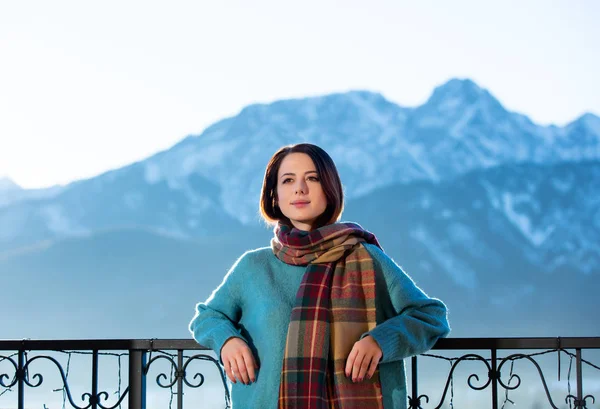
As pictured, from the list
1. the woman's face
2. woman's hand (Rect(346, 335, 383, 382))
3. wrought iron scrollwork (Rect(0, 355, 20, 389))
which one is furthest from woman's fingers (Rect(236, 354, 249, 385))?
wrought iron scrollwork (Rect(0, 355, 20, 389))

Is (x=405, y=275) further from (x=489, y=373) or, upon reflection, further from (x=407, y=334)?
(x=489, y=373)

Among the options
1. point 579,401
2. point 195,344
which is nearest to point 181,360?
point 195,344

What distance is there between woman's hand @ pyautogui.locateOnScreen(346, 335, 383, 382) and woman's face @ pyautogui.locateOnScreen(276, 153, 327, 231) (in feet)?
1.11

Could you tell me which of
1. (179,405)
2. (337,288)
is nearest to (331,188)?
(337,288)

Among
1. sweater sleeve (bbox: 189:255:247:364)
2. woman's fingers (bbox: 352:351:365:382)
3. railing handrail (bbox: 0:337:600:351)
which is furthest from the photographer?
railing handrail (bbox: 0:337:600:351)

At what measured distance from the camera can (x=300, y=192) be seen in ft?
5.80

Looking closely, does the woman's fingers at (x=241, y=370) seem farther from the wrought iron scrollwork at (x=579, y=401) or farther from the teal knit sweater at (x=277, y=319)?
the wrought iron scrollwork at (x=579, y=401)

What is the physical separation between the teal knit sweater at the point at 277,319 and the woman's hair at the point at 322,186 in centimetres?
12

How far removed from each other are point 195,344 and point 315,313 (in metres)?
0.62

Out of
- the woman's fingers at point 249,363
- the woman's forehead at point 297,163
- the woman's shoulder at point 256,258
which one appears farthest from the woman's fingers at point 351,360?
the woman's forehead at point 297,163

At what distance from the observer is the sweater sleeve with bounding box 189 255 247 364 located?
1.70 metres

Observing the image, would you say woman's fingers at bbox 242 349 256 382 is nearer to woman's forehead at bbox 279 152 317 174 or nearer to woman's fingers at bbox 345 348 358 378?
woman's fingers at bbox 345 348 358 378

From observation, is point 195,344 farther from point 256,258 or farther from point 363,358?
point 363,358

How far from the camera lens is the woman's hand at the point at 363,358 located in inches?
61.0
